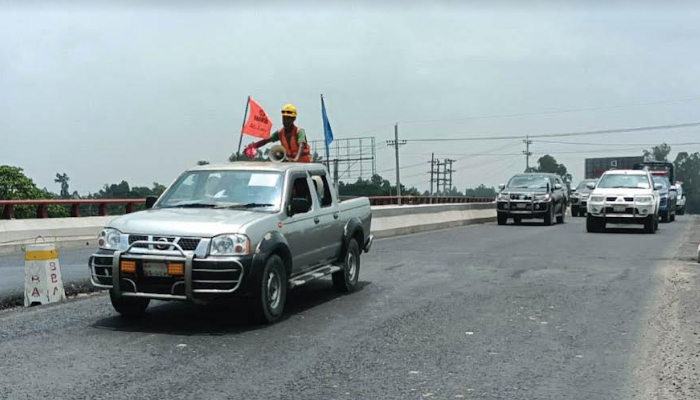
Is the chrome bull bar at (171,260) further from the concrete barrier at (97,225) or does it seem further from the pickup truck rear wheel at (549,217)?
the pickup truck rear wheel at (549,217)

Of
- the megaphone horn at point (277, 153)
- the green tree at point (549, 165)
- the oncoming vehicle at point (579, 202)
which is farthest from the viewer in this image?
the green tree at point (549, 165)

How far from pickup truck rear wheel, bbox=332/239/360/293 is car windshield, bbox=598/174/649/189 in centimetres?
1666

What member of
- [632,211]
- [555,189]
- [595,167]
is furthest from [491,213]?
[595,167]

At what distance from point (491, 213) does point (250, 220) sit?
27.8 metres

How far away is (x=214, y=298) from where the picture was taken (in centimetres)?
784

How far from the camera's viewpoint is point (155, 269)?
782 cm

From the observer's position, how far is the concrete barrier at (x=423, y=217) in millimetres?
22830

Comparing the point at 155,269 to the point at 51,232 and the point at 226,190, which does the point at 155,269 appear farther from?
the point at 51,232

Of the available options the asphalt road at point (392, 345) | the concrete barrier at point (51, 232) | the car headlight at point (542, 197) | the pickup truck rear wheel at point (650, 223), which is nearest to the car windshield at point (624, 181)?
the pickup truck rear wheel at point (650, 223)

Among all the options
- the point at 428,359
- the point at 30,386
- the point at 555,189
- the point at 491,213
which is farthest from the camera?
the point at 491,213

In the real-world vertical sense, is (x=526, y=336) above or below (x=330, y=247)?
below

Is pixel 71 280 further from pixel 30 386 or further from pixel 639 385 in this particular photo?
pixel 639 385

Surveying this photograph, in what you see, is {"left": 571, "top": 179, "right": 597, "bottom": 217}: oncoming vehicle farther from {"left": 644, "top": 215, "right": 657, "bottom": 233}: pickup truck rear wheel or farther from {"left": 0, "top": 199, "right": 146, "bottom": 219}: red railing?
{"left": 0, "top": 199, "right": 146, "bottom": 219}: red railing

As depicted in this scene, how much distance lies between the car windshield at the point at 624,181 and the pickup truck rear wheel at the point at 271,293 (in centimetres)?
1929
